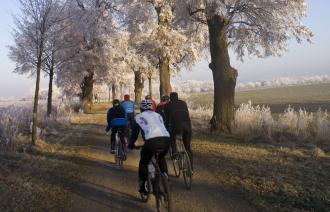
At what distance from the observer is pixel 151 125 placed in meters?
7.64

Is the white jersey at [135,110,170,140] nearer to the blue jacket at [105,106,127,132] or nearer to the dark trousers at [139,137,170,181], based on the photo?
the dark trousers at [139,137,170,181]

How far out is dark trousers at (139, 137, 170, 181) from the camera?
24.7 ft

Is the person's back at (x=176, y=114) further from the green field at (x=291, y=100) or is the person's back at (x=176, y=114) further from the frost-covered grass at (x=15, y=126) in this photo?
the green field at (x=291, y=100)

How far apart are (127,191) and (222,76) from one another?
10190 mm

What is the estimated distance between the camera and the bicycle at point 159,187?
24.2ft

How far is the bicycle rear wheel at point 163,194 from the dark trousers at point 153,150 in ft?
0.93

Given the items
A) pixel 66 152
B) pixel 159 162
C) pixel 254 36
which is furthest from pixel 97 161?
pixel 254 36

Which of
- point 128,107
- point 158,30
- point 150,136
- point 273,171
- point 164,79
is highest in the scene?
point 158,30

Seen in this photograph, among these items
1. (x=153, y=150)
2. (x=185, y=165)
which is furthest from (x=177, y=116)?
(x=153, y=150)

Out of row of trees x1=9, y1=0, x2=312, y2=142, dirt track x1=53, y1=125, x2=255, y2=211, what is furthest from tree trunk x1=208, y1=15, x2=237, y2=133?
dirt track x1=53, y1=125, x2=255, y2=211

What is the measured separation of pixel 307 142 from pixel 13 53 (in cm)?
3362

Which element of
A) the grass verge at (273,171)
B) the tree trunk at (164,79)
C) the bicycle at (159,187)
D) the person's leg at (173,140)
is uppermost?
the tree trunk at (164,79)

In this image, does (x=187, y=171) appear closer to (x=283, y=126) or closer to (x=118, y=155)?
(x=118, y=155)

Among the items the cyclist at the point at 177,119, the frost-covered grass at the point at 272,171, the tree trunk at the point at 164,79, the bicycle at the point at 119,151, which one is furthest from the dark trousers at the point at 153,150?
the tree trunk at the point at 164,79
